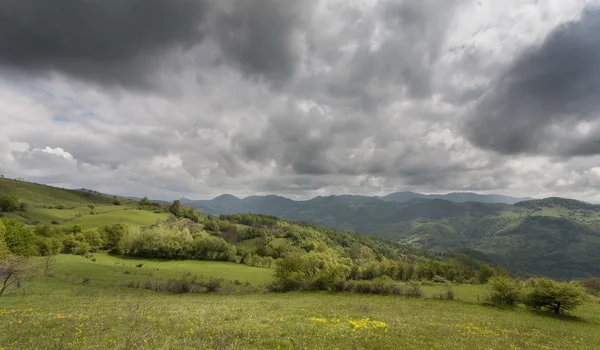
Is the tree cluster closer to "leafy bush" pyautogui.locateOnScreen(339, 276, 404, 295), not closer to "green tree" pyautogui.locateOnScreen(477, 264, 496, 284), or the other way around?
"leafy bush" pyautogui.locateOnScreen(339, 276, 404, 295)

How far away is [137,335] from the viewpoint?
17078 millimetres

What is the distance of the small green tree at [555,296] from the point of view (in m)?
46.2

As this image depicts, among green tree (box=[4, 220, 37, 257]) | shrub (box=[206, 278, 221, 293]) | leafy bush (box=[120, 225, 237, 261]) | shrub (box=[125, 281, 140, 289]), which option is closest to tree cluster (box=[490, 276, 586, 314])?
shrub (box=[206, 278, 221, 293])

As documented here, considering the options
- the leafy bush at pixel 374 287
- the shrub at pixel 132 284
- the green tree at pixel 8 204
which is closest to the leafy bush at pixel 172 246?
the shrub at pixel 132 284

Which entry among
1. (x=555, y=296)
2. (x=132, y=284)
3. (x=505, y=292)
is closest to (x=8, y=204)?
(x=132, y=284)

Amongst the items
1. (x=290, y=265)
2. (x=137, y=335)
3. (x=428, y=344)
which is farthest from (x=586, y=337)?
(x=290, y=265)

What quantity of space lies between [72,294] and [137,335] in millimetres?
39758

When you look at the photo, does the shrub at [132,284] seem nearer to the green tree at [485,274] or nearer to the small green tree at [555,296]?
the small green tree at [555,296]

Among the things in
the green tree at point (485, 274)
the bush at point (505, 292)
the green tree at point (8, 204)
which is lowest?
Answer: the green tree at point (485, 274)

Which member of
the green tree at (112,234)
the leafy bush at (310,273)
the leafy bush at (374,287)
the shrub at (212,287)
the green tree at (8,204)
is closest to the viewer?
the leafy bush at (374,287)

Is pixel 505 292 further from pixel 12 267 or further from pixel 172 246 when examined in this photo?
pixel 172 246

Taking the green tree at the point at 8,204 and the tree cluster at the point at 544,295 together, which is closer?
the tree cluster at the point at 544,295

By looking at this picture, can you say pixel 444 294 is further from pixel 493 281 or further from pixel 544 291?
pixel 544 291

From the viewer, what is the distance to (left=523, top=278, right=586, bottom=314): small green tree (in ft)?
151
